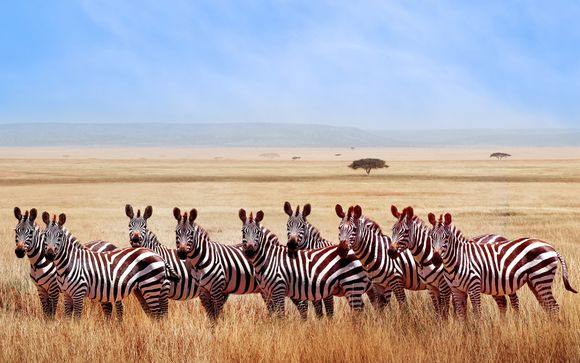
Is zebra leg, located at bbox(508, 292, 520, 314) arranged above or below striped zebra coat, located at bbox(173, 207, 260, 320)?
below

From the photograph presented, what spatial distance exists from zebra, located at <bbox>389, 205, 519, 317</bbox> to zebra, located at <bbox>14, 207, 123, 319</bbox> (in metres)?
4.23

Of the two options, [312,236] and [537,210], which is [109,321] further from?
[537,210]

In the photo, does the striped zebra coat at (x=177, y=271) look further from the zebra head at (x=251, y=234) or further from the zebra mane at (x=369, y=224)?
the zebra mane at (x=369, y=224)

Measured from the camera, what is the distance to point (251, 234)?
9.80 metres

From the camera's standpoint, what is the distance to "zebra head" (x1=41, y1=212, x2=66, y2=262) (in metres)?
9.57

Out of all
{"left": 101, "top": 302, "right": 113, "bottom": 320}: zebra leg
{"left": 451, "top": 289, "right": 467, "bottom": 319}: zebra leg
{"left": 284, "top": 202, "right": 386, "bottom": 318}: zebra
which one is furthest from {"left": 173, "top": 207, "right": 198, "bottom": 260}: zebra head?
{"left": 451, "top": 289, "right": 467, "bottom": 319}: zebra leg

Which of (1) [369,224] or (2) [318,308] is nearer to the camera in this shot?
(1) [369,224]

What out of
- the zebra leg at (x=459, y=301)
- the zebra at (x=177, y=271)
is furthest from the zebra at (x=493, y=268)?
the zebra at (x=177, y=271)

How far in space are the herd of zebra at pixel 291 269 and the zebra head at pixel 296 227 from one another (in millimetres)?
20

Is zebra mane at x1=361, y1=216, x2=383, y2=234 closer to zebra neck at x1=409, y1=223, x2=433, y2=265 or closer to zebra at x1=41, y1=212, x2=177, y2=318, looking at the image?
zebra neck at x1=409, y1=223, x2=433, y2=265

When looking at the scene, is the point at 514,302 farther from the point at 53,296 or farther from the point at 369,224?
the point at 53,296

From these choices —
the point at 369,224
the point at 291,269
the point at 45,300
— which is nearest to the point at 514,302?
the point at 369,224

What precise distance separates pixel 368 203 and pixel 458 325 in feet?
110

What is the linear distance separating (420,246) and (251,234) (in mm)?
2100
